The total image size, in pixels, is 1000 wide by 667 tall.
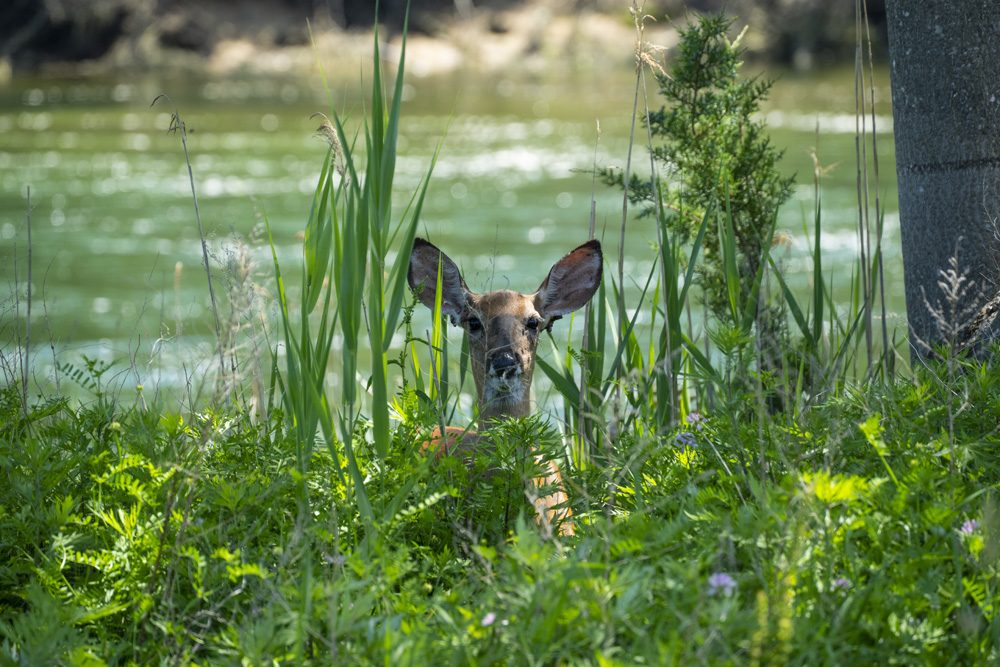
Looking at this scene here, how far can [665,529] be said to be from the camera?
9.51 feet

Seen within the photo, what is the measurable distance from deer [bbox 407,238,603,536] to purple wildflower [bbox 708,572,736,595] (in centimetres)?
179

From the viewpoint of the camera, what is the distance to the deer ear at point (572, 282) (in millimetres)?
4660

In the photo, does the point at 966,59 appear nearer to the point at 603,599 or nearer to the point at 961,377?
the point at 961,377

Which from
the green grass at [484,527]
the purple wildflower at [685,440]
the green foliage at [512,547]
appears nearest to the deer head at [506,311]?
the green grass at [484,527]

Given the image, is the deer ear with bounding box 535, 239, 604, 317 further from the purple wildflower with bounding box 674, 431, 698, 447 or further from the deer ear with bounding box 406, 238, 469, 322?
the purple wildflower with bounding box 674, 431, 698, 447

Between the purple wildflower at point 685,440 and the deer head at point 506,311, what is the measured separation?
86 cm

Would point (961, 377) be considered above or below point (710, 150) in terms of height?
below

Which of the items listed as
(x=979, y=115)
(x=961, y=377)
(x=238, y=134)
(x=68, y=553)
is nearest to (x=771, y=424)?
(x=961, y=377)

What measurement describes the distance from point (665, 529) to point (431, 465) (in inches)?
39.5

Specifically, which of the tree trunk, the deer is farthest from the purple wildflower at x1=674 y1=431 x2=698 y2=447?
the tree trunk

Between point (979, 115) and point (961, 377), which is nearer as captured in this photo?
point (961, 377)

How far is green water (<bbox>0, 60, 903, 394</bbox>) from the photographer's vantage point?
10.7m

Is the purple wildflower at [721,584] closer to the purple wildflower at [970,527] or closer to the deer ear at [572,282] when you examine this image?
the purple wildflower at [970,527]

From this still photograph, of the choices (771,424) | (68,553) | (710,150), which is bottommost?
(68,553)
